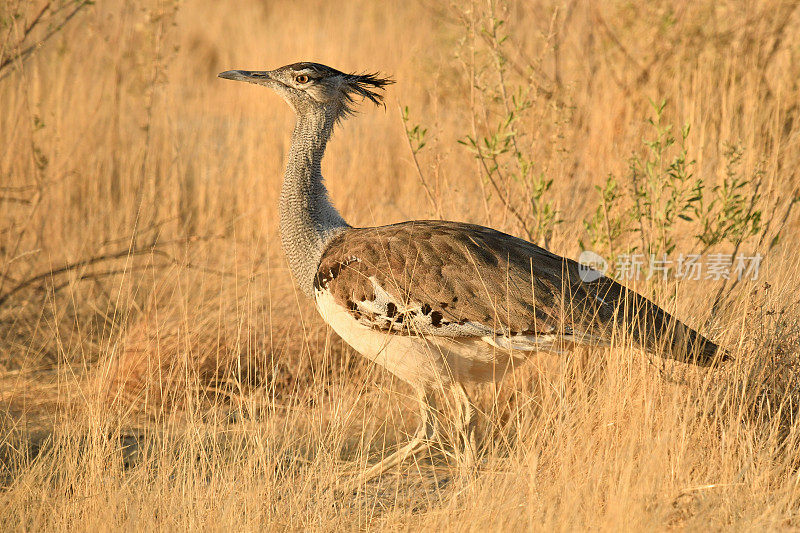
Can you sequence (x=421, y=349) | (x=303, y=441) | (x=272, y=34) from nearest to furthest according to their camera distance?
1. (x=421, y=349)
2. (x=303, y=441)
3. (x=272, y=34)

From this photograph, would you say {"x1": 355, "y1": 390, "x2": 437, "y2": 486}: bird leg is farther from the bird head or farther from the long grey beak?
the long grey beak

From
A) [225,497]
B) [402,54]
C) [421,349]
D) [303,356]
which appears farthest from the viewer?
[402,54]

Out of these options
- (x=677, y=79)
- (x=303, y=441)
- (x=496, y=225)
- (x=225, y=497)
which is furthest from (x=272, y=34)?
(x=225, y=497)

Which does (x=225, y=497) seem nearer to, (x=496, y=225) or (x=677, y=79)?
(x=496, y=225)

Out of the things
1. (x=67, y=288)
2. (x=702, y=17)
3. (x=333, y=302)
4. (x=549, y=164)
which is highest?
(x=702, y=17)

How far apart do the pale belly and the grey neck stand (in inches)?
9.9

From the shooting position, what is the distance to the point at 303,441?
380cm

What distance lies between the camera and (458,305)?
3.26 m

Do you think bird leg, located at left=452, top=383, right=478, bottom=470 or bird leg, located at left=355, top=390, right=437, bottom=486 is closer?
bird leg, located at left=355, top=390, right=437, bottom=486

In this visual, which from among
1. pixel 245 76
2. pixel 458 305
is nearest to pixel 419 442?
pixel 458 305

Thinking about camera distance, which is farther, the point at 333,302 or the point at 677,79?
the point at 677,79

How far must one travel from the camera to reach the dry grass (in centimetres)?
289

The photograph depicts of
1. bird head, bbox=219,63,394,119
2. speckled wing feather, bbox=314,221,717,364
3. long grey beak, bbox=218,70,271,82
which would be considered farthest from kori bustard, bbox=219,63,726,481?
long grey beak, bbox=218,70,271,82

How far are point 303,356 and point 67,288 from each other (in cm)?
150
